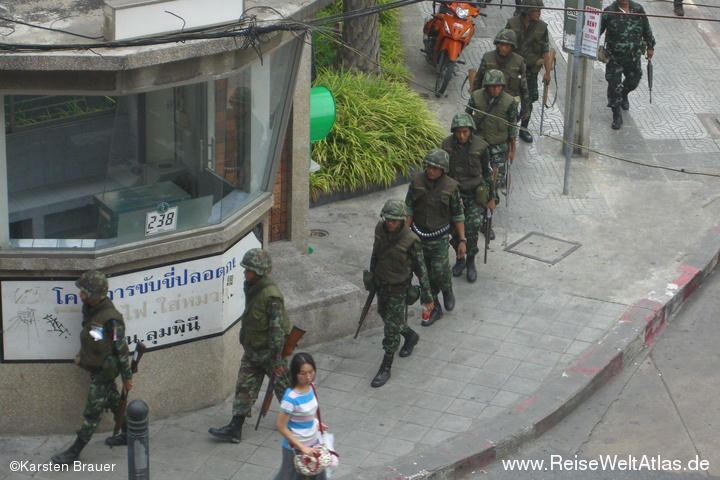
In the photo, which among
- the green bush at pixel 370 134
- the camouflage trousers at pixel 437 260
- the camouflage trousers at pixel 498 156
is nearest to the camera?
the camouflage trousers at pixel 437 260

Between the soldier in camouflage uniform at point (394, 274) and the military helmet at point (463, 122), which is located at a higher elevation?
the military helmet at point (463, 122)

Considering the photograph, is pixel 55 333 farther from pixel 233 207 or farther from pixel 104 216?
pixel 233 207

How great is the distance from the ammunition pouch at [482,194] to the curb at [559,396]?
5.65ft

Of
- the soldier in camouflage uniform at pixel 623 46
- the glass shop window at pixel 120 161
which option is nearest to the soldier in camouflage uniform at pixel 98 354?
the glass shop window at pixel 120 161

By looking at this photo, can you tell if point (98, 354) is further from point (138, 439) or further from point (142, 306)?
point (138, 439)

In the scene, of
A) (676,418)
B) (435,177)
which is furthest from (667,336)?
(435,177)

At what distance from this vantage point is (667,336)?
11.6 metres

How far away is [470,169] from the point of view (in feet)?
38.8

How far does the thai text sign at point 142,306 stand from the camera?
9117mm

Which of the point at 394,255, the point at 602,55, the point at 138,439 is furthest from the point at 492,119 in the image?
the point at 138,439

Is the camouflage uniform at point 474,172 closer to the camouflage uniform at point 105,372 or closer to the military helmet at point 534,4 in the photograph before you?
the military helmet at point 534,4

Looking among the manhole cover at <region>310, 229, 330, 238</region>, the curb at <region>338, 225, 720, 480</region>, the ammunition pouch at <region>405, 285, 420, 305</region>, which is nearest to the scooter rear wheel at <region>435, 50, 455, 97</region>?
the manhole cover at <region>310, 229, 330, 238</region>

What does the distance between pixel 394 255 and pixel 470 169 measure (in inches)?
80.5

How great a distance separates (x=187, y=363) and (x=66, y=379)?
0.97 m
